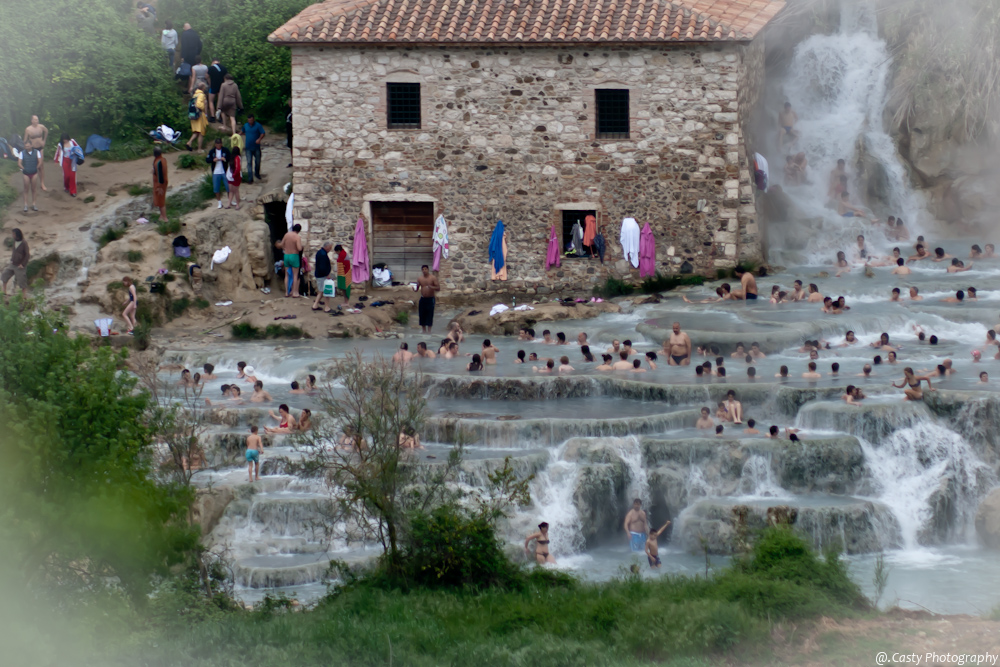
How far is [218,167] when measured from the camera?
28094 millimetres

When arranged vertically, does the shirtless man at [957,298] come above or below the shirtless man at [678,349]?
above

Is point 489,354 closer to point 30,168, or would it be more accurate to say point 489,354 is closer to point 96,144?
point 30,168

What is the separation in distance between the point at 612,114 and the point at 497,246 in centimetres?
379

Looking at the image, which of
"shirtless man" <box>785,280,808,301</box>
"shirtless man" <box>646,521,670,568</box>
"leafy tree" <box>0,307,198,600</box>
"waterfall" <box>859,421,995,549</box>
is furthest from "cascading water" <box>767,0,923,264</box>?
"leafy tree" <box>0,307,198,600</box>

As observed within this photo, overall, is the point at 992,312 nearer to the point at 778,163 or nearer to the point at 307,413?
the point at 778,163

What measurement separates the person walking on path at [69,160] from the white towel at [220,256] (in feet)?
12.6

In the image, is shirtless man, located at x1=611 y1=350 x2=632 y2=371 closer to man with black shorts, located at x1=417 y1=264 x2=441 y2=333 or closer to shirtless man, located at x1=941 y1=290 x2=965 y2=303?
man with black shorts, located at x1=417 y1=264 x2=441 y2=333

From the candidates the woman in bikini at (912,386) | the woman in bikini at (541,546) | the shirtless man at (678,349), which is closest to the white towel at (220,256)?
the shirtless man at (678,349)

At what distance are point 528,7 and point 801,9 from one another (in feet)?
A: 30.4

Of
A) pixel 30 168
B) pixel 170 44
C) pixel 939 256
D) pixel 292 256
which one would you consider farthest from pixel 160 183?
pixel 939 256

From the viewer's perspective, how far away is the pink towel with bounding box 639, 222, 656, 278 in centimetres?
2697

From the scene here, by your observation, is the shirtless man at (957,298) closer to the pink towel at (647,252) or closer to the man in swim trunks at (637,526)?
the pink towel at (647,252)

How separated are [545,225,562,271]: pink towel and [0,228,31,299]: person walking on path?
35.7ft

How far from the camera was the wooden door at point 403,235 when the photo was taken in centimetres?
2769
